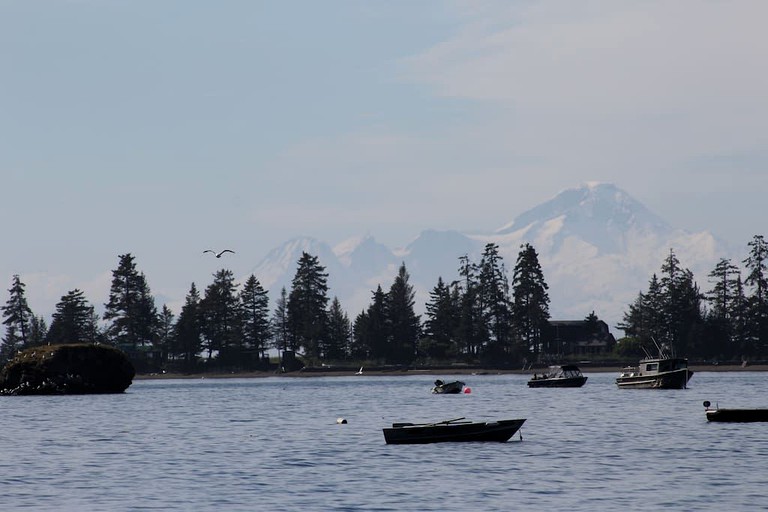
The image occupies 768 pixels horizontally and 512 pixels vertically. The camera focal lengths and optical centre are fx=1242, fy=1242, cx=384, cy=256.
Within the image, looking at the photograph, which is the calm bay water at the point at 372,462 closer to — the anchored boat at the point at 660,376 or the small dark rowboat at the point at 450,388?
the anchored boat at the point at 660,376

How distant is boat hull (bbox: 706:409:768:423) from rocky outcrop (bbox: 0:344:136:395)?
275 ft

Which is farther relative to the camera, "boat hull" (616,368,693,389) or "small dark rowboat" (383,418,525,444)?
"boat hull" (616,368,693,389)

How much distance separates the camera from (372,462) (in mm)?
60594

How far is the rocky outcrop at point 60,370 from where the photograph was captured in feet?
467

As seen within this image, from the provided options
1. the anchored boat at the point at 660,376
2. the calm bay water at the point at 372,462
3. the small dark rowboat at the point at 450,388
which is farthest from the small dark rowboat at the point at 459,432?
the small dark rowboat at the point at 450,388

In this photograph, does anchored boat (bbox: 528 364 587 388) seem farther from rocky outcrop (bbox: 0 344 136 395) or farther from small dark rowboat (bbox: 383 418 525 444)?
small dark rowboat (bbox: 383 418 525 444)

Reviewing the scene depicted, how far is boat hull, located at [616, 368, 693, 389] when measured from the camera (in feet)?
430

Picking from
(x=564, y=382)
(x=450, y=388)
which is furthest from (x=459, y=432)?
(x=564, y=382)

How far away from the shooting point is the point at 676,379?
131250mm

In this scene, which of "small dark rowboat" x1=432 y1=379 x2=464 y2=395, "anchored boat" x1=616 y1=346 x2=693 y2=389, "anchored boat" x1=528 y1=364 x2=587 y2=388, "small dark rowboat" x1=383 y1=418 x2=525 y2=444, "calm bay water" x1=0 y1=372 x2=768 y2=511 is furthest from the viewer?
"anchored boat" x1=528 y1=364 x2=587 y2=388

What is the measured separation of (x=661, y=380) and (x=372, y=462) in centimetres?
7817

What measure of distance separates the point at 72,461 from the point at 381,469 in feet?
56.2

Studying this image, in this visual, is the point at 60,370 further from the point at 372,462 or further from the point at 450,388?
the point at 372,462

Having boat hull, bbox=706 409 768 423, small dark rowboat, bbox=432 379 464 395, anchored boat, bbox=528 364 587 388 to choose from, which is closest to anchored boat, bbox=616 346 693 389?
anchored boat, bbox=528 364 587 388
